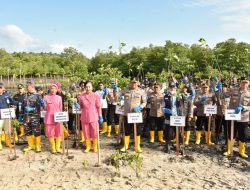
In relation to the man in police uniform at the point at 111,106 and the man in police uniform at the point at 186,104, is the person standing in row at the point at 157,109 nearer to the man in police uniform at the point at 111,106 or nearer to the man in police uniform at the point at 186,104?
the man in police uniform at the point at 186,104

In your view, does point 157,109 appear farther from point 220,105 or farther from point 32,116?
point 32,116

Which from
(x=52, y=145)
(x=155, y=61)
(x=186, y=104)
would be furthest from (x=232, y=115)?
(x=155, y=61)

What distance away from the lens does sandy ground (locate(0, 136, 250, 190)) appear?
599 cm

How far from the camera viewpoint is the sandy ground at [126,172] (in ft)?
19.6

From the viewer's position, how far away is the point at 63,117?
25.0ft

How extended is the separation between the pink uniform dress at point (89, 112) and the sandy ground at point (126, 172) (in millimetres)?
573

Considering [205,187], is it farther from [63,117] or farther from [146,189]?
[63,117]

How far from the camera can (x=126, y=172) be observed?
654 cm

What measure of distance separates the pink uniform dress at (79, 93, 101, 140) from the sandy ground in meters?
0.57

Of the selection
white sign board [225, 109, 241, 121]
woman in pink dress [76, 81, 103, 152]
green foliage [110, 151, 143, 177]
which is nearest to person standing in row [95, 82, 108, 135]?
woman in pink dress [76, 81, 103, 152]

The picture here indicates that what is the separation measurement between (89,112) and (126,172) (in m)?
1.89

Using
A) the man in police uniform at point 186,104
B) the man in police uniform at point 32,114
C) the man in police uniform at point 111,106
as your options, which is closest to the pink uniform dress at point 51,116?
the man in police uniform at point 32,114

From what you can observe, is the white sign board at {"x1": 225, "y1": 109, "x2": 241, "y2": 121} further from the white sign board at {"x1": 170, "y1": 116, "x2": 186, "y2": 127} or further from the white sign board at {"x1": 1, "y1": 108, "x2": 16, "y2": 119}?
the white sign board at {"x1": 1, "y1": 108, "x2": 16, "y2": 119}

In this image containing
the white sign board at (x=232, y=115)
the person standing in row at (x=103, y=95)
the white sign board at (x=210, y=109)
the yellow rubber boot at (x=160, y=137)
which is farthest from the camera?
the person standing in row at (x=103, y=95)
